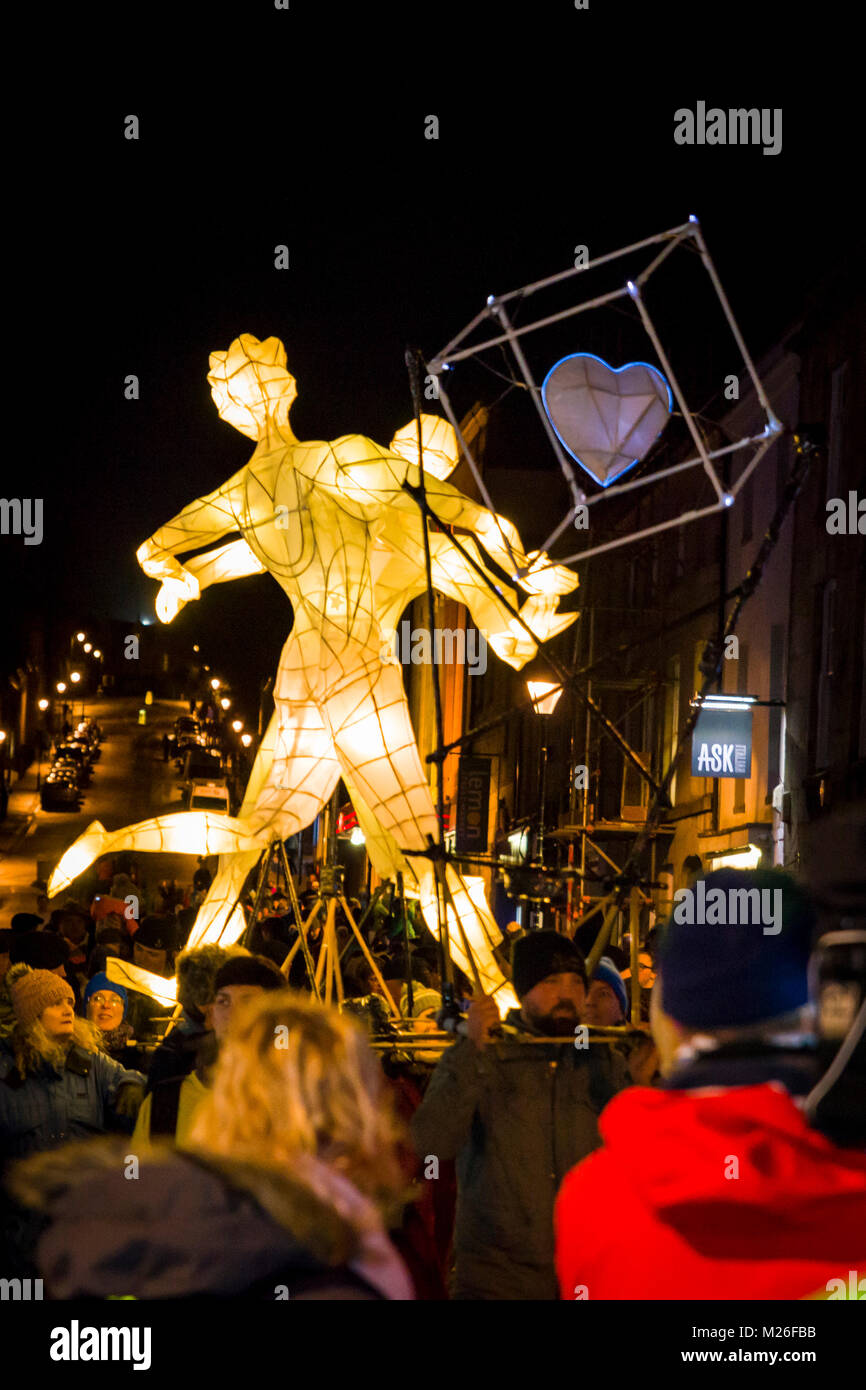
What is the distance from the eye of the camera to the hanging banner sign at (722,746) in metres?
21.8

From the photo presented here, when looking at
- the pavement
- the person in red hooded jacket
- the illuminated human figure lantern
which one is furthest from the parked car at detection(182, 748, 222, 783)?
the person in red hooded jacket

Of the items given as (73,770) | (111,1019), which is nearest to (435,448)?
(111,1019)

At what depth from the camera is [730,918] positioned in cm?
262

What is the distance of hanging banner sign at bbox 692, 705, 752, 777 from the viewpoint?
2175 cm

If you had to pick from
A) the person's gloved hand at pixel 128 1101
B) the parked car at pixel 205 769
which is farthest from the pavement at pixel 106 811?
the person's gloved hand at pixel 128 1101

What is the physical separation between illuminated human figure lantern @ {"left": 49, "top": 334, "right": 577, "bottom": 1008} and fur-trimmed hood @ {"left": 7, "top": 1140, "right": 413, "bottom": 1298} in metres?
5.74

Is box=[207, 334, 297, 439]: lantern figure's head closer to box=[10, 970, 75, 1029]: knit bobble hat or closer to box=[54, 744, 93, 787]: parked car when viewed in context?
box=[10, 970, 75, 1029]: knit bobble hat

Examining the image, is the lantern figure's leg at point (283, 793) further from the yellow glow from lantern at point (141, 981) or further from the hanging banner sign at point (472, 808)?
the hanging banner sign at point (472, 808)

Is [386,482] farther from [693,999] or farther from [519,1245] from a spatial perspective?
[693,999]

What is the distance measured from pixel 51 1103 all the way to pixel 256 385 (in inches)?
169

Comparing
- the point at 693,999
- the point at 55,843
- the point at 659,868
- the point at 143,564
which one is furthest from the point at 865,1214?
the point at 55,843

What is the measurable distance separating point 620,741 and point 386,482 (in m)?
2.52

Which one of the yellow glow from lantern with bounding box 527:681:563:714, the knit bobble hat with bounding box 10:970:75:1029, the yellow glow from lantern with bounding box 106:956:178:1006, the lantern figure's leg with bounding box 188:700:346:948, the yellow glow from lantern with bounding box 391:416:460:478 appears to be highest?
the yellow glow from lantern with bounding box 391:416:460:478

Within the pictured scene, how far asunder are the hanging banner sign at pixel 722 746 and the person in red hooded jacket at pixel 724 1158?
19.3 metres
